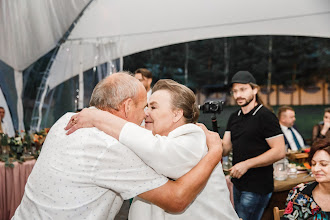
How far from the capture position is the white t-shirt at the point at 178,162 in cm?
110

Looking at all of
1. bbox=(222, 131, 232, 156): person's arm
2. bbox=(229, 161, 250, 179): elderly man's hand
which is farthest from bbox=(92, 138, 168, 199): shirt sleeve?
bbox=(222, 131, 232, 156): person's arm

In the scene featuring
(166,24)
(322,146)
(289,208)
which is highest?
(166,24)

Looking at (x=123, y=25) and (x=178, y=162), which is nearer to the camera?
(x=178, y=162)

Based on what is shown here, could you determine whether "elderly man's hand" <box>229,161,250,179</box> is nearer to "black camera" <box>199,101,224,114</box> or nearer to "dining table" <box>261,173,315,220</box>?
"black camera" <box>199,101,224,114</box>

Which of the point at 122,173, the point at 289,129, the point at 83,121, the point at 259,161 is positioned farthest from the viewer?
the point at 289,129

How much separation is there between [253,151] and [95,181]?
167 cm

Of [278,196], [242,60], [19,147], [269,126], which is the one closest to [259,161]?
[269,126]

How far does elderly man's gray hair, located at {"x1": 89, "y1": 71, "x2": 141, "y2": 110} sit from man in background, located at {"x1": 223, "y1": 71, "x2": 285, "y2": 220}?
4.59ft

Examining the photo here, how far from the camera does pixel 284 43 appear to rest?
23.1 ft

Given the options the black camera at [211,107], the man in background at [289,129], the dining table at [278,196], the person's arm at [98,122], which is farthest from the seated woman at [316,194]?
the man in background at [289,129]

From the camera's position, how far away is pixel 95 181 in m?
1.10

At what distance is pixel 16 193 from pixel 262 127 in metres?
2.94

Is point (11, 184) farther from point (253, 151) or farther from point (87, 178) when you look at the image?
point (87, 178)

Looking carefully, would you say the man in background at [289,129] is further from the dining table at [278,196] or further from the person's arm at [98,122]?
the person's arm at [98,122]
